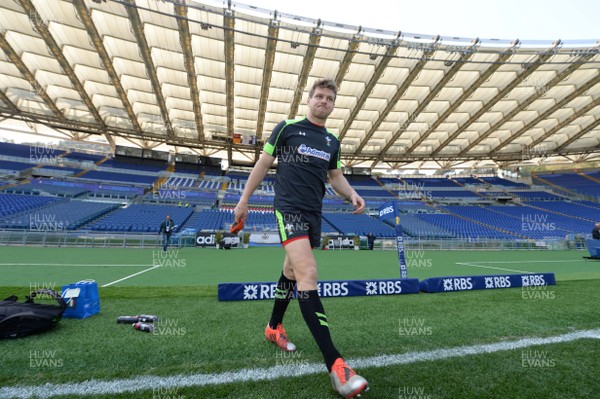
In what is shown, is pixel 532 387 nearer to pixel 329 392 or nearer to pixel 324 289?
pixel 329 392

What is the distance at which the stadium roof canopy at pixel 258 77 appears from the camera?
1625cm

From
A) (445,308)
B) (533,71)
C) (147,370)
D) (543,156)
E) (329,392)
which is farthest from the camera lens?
(543,156)

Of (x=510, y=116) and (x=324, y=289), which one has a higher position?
(x=510, y=116)

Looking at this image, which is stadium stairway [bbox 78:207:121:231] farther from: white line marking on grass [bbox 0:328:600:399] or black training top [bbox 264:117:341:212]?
black training top [bbox 264:117:341:212]

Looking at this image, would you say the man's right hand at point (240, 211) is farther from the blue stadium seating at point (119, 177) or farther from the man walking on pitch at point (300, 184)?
the blue stadium seating at point (119, 177)

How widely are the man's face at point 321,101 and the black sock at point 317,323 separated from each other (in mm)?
1417

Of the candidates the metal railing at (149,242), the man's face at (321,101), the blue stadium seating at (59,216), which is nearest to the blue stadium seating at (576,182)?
the metal railing at (149,242)

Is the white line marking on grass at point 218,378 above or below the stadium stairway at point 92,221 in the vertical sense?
below

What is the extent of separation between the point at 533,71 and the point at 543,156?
19190 millimetres

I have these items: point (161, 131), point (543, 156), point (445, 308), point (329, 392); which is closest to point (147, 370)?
point (329, 392)

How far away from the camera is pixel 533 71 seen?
20078 millimetres

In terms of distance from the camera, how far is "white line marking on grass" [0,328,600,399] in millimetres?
1607

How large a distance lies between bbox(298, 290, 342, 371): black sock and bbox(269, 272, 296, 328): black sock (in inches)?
22.4

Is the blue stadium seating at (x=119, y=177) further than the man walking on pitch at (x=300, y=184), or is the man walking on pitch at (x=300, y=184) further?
the blue stadium seating at (x=119, y=177)
